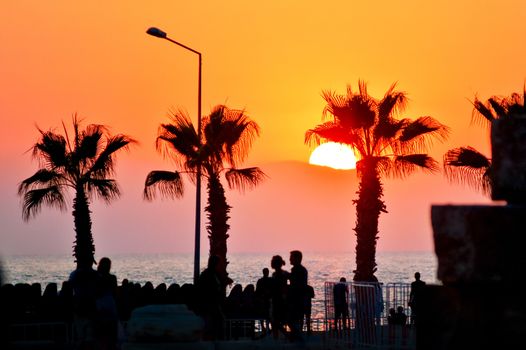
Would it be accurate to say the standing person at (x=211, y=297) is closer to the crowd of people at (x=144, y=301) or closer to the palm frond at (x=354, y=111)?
the crowd of people at (x=144, y=301)

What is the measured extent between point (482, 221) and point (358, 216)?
36712 mm

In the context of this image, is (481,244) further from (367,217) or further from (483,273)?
(367,217)

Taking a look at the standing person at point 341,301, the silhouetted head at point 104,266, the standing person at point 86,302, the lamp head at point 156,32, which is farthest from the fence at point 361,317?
the lamp head at point 156,32

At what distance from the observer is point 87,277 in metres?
16.5

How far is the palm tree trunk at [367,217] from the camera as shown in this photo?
135ft

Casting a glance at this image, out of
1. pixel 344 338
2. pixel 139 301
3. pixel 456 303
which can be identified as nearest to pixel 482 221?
pixel 456 303

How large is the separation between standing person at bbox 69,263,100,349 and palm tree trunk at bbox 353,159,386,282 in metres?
25.0

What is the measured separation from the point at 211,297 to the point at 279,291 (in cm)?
129

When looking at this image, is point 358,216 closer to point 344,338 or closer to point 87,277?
point 344,338

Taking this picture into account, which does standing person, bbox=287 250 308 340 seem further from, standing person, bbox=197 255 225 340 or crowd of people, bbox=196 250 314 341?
standing person, bbox=197 255 225 340

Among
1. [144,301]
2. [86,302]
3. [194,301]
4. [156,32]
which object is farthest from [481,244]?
[156,32]

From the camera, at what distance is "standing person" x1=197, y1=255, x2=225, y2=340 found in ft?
70.8

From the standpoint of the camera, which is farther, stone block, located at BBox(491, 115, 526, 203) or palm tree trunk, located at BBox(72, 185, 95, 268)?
palm tree trunk, located at BBox(72, 185, 95, 268)

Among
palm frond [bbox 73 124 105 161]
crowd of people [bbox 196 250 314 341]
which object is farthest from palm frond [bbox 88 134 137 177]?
crowd of people [bbox 196 250 314 341]
